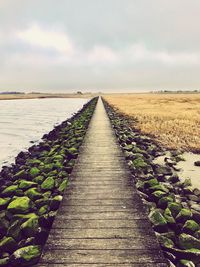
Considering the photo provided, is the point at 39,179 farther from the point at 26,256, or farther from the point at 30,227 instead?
the point at 26,256

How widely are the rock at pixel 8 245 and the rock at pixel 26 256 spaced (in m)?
0.37

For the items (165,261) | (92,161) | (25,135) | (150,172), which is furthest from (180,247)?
(25,135)

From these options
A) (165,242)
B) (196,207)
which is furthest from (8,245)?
(196,207)

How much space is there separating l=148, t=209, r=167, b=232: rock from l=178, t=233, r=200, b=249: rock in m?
0.36

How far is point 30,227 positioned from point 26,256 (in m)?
0.78

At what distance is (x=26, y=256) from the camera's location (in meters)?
3.98

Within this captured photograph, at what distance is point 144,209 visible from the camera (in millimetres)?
5156

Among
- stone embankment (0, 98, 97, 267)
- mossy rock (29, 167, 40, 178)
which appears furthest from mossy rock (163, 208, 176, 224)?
mossy rock (29, 167, 40, 178)

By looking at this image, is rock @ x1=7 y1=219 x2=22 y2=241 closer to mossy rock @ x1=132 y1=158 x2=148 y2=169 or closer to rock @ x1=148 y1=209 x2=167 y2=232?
rock @ x1=148 y1=209 x2=167 y2=232

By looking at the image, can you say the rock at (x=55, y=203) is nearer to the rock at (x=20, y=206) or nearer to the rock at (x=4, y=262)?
the rock at (x=20, y=206)

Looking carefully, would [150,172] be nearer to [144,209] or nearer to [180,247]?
[144,209]

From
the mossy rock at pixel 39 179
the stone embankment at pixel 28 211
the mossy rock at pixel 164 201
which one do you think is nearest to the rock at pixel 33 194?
the stone embankment at pixel 28 211

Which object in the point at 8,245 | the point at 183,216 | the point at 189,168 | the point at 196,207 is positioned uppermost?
the point at 183,216

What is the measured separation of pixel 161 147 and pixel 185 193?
232 inches
